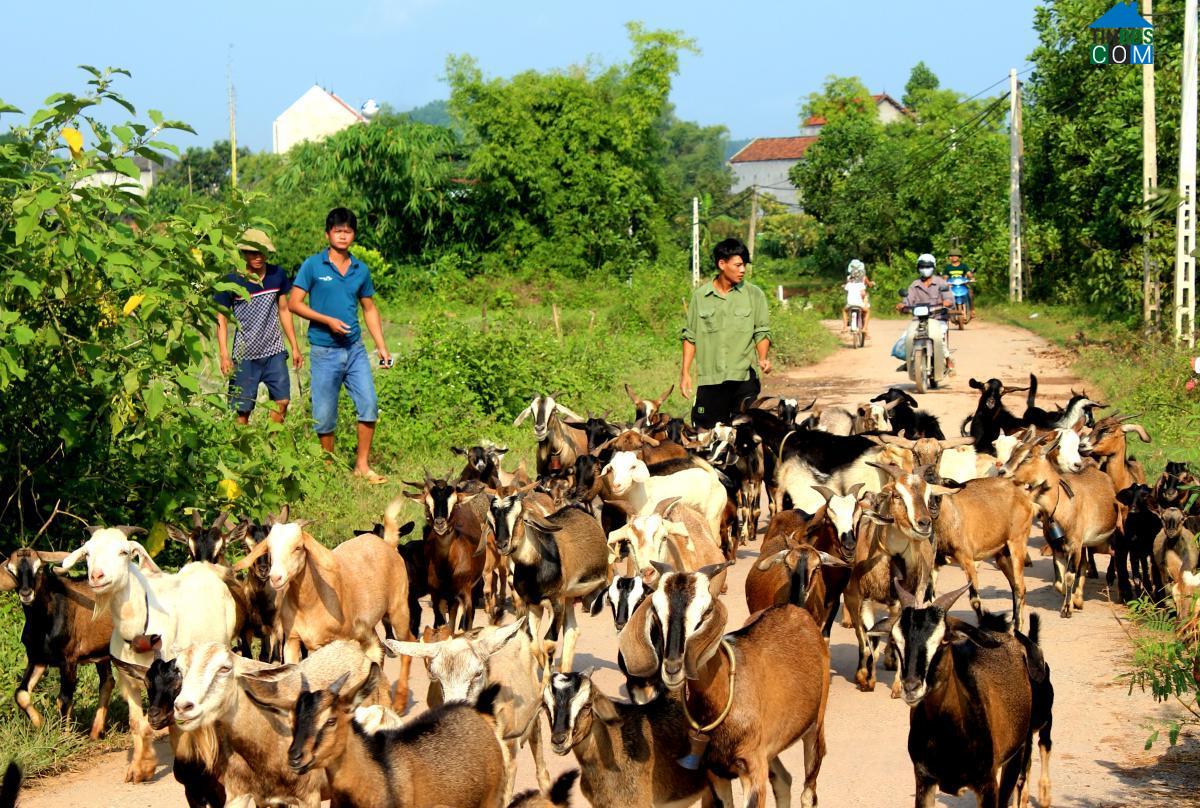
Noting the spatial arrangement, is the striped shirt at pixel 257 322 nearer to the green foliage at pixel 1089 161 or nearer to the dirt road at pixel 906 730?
the dirt road at pixel 906 730

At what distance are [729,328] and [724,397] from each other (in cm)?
63

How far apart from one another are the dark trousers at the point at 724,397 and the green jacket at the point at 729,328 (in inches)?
3.7

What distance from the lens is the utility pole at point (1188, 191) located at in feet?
56.2

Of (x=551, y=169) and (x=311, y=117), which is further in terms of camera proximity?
(x=311, y=117)

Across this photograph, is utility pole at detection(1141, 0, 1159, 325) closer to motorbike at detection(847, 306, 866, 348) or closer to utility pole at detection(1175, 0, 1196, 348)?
utility pole at detection(1175, 0, 1196, 348)

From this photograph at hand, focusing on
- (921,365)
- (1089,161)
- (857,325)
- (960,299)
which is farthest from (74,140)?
(1089,161)

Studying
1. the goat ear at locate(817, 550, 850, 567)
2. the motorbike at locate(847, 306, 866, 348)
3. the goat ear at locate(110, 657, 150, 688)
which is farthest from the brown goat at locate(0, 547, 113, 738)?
the motorbike at locate(847, 306, 866, 348)

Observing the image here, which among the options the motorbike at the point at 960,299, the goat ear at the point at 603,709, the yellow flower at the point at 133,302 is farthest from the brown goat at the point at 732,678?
the motorbike at the point at 960,299

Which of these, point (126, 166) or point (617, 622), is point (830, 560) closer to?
point (617, 622)

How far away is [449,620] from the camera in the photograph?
27.2 feet

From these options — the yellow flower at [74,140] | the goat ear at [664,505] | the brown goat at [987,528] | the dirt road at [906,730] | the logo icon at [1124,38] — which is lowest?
the dirt road at [906,730]

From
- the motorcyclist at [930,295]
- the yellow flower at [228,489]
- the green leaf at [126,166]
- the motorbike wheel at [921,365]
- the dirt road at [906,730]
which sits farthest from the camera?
the motorcyclist at [930,295]

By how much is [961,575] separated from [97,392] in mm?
5751

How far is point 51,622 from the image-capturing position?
21.5ft
